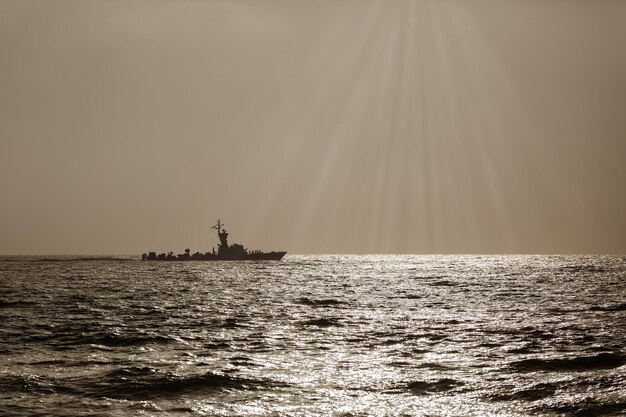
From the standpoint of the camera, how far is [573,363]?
2459 centimetres

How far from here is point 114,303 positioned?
184 feet

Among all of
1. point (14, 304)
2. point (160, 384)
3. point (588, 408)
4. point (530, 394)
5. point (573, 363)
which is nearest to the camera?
point (588, 408)

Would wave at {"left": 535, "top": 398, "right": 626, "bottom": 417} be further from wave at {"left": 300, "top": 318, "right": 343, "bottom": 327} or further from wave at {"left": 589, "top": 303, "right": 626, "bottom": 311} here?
wave at {"left": 589, "top": 303, "right": 626, "bottom": 311}

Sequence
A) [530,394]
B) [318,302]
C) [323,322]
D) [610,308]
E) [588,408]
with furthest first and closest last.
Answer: [318,302] → [610,308] → [323,322] → [530,394] → [588,408]

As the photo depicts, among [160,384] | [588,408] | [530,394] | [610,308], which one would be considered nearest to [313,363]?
[160,384]

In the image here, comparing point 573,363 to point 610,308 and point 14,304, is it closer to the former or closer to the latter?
point 610,308

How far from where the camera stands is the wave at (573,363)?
23531 millimetres

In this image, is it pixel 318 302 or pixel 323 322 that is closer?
pixel 323 322

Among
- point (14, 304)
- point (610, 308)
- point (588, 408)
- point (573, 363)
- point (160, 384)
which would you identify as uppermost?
point (610, 308)

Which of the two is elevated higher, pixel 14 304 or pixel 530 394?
pixel 530 394

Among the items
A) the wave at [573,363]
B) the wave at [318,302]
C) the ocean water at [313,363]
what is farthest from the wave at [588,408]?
the wave at [318,302]

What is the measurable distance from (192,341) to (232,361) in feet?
22.0

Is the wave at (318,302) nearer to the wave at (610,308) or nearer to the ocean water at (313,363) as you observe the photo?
the ocean water at (313,363)

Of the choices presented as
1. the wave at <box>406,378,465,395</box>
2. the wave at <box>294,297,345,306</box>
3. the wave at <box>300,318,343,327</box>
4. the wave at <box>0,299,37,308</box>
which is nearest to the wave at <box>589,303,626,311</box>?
the wave at <box>300,318,343,327</box>
